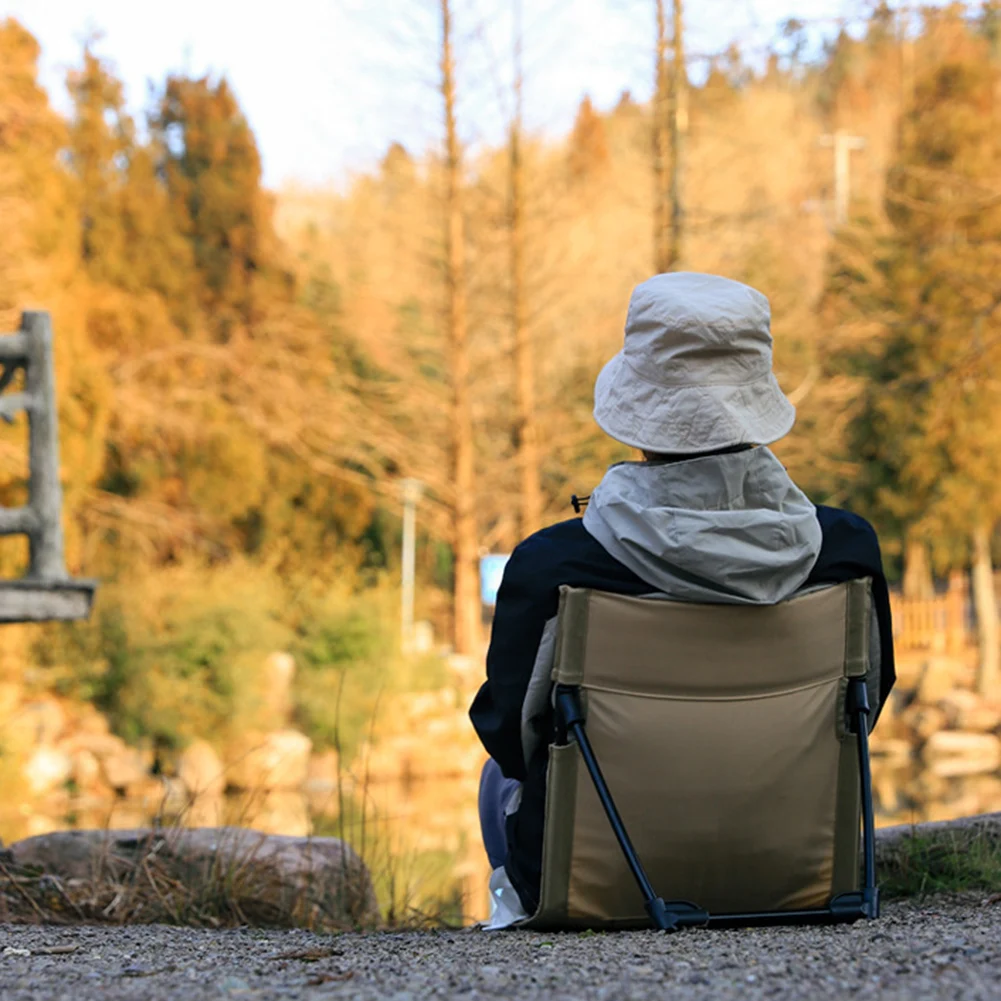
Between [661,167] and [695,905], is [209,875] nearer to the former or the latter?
[695,905]

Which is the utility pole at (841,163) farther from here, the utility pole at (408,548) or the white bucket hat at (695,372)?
the white bucket hat at (695,372)

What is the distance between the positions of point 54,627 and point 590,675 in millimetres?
12730

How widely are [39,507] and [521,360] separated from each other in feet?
36.2

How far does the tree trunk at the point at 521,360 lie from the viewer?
16656 mm

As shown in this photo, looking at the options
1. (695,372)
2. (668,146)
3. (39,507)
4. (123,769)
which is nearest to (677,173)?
(668,146)

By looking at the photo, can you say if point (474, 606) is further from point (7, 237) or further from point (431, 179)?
point (7, 237)

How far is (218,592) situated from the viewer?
14.2 m

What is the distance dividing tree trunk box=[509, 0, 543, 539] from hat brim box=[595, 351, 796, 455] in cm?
1422

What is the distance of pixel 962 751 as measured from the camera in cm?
1588

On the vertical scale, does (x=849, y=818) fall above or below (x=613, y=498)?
below

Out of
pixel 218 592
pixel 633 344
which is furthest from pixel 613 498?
pixel 218 592

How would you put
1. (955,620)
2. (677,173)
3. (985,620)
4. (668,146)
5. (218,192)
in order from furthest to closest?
(955,620) → (218,192) → (985,620) → (668,146) → (677,173)

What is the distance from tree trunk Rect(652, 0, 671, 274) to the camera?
50.5 feet

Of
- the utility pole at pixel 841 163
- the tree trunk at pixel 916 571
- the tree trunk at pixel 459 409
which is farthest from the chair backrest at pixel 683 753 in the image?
the utility pole at pixel 841 163
